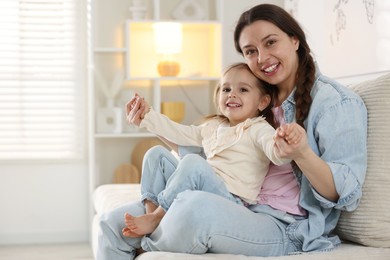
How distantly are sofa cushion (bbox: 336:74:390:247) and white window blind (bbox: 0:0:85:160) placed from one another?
3.26 metres

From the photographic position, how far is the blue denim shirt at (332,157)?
1888 mm

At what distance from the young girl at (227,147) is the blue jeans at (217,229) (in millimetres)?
70

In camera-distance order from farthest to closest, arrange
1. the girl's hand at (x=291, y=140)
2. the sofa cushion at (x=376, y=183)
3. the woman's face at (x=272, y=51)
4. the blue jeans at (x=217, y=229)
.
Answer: the woman's face at (x=272, y=51) < the sofa cushion at (x=376, y=183) < the blue jeans at (x=217, y=229) < the girl's hand at (x=291, y=140)

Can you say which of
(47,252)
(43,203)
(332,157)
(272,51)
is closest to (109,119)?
(43,203)

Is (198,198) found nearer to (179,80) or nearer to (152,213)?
(152,213)

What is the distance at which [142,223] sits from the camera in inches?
78.5

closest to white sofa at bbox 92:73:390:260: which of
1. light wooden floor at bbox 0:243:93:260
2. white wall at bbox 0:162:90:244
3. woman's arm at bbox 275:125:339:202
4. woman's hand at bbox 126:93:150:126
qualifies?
woman's arm at bbox 275:125:339:202

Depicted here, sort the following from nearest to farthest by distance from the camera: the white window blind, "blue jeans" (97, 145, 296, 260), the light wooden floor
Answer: "blue jeans" (97, 145, 296, 260) → the light wooden floor → the white window blind

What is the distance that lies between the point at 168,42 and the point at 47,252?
1627 millimetres

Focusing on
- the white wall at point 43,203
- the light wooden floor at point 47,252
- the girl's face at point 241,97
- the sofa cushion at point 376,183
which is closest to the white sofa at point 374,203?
the sofa cushion at point 376,183

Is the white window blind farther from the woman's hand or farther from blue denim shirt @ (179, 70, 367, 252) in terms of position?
blue denim shirt @ (179, 70, 367, 252)

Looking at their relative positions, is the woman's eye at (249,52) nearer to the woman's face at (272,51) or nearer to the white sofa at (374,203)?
the woman's face at (272,51)

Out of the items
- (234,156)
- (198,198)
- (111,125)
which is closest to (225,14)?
(111,125)

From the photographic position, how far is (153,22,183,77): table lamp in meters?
4.61
